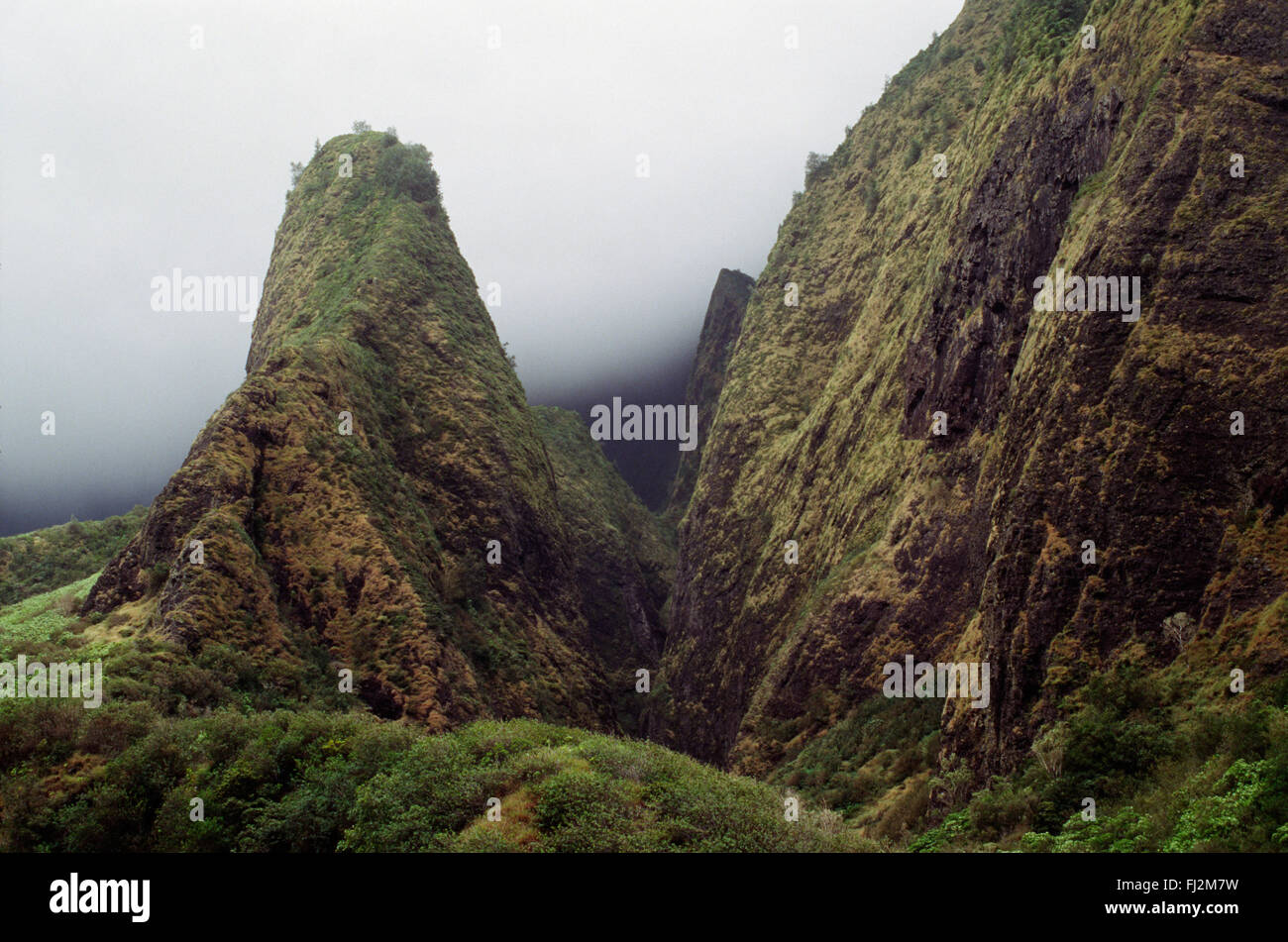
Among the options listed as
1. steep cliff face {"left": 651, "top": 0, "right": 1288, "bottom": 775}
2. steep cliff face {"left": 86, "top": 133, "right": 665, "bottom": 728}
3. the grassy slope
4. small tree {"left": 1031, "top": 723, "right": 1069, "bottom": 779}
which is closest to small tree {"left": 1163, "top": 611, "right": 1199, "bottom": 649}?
steep cliff face {"left": 651, "top": 0, "right": 1288, "bottom": 775}

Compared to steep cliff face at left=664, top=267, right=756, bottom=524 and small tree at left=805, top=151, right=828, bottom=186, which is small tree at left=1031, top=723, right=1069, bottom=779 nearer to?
small tree at left=805, top=151, right=828, bottom=186

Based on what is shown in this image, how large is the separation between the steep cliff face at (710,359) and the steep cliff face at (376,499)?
4372 cm

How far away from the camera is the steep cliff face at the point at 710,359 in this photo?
86500 mm

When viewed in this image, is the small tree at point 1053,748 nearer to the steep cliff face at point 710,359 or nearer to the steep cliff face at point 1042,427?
the steep cliff face at point 1042,427

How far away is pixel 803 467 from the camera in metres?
39.3

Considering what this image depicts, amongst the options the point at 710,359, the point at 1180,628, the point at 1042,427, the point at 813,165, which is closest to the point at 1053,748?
the point at 1180,628

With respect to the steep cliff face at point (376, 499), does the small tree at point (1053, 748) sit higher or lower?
lower

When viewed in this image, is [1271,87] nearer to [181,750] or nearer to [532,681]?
[181,750]

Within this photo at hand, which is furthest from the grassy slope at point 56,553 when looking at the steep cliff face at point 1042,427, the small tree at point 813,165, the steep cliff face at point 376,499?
the small tree at point 813,165

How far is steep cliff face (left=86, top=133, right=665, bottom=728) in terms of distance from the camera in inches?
896

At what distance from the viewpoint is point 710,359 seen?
95.7 meters

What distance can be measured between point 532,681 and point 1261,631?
22.9 metres

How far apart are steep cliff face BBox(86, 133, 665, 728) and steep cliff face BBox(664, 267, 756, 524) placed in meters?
43.7
